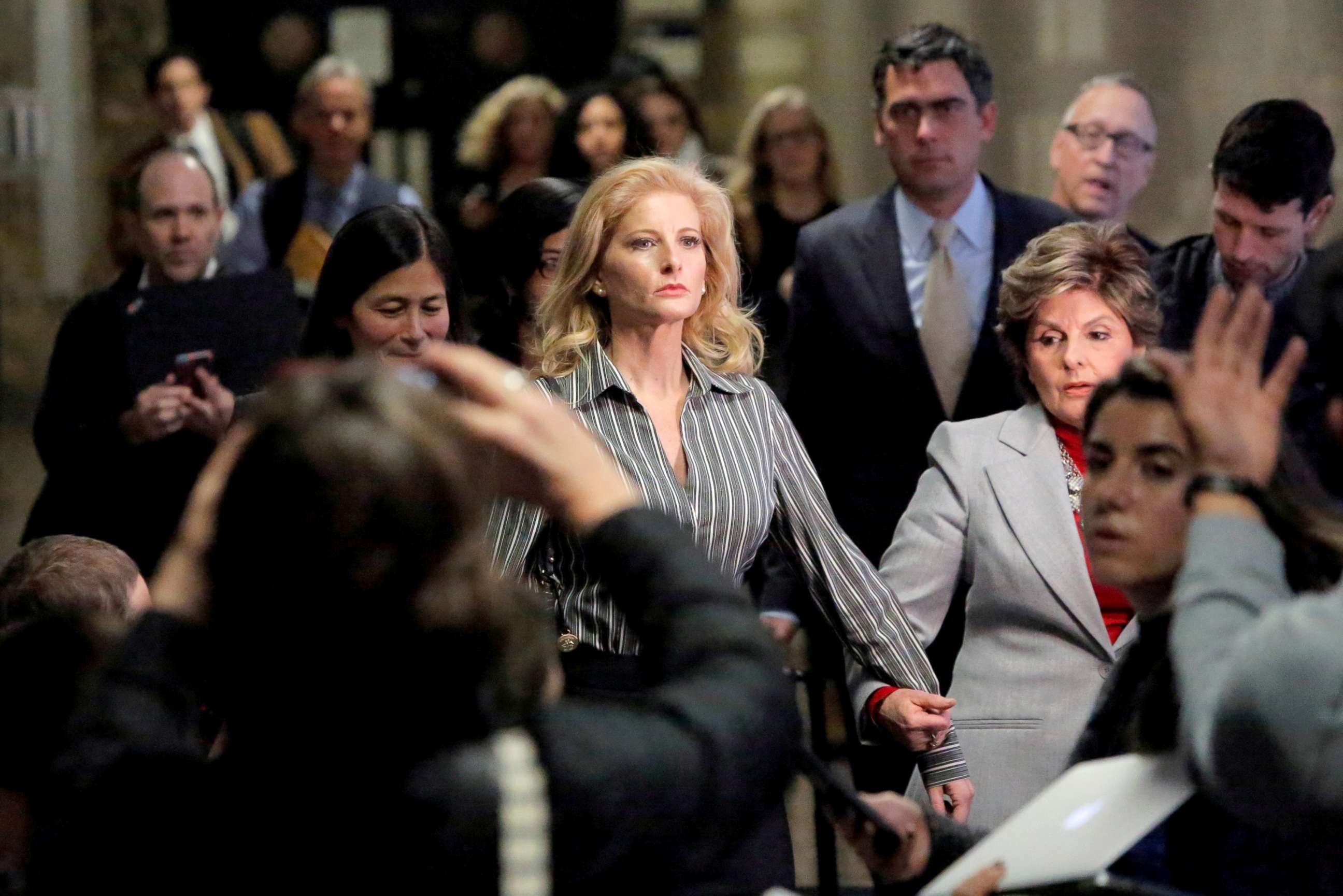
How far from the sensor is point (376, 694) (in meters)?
1.39

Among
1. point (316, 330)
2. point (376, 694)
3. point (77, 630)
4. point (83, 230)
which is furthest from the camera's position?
point (83, 230)

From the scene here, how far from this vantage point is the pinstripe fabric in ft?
9.83

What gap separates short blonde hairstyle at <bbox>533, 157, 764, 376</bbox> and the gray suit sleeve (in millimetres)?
1829

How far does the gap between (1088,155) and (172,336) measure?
2.36 metres

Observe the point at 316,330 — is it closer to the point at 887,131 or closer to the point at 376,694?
the point at 887,131

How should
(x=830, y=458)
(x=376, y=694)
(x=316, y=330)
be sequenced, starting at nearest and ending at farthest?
(x=376, y=694)
(x=316, y=330)
(x=830, y=458)

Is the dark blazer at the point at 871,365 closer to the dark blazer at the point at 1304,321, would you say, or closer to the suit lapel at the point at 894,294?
the suit lapel at the point at 894,294

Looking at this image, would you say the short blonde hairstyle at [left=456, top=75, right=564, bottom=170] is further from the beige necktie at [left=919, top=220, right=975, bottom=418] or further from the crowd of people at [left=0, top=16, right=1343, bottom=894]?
the beige necktie at [left=919, top=220, right=975, bottom=418]

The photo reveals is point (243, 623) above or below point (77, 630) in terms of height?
above

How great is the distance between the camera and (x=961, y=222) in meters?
4.30

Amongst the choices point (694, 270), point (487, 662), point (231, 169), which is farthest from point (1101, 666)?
point (231, 169)

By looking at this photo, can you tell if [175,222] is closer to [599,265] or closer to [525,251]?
[525,251]

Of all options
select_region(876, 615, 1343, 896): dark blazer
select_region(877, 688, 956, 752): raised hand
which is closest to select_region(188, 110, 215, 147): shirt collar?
select_region(877, 688, 956, 752): raised hand

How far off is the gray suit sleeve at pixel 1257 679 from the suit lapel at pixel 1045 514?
1499 millimetres
